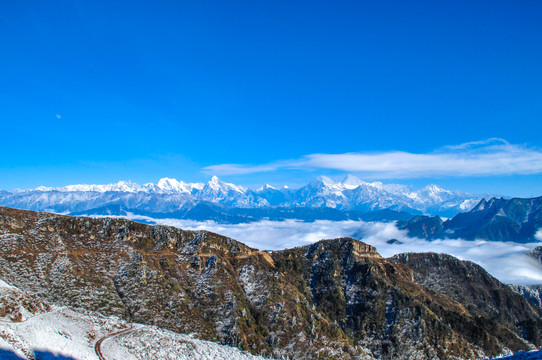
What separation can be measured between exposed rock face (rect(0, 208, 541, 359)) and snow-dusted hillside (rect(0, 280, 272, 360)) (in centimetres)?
815

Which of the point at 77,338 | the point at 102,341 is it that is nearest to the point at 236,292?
the point at 102,341

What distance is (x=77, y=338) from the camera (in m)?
81.3

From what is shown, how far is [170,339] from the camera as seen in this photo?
93.1 meters

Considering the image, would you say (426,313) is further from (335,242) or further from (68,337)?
(68,337)

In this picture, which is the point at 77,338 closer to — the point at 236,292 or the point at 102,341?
the point at 102,341

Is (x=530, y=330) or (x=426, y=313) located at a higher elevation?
(x=426, y=313)

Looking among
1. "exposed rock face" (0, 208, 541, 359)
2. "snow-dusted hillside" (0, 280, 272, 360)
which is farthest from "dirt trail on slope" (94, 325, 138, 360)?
"exposed rock face" (0, 208, 541, 359)

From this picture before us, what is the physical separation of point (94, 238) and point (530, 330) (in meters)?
250

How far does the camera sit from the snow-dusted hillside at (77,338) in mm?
70231

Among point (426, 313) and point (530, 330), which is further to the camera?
point (530, 330)

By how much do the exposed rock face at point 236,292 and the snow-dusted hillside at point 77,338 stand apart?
321 inches

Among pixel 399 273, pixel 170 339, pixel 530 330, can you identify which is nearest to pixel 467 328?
pixel 399 273

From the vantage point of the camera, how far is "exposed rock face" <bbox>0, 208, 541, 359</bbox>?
109062 millimetres

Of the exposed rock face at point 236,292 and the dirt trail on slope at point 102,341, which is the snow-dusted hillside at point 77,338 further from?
the exposed rock face at point 236,292
